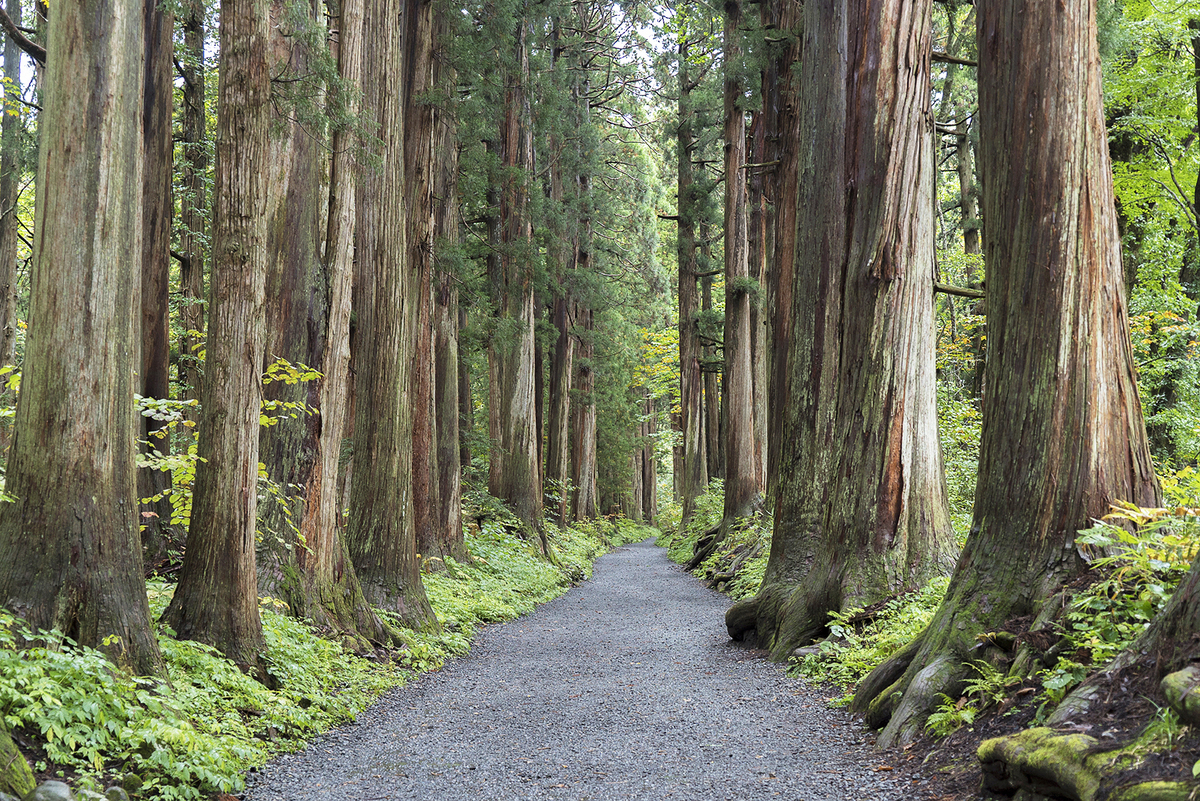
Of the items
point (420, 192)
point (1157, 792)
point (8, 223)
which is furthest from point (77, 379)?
point (8, 223)

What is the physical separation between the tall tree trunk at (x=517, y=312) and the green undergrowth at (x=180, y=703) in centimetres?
1086

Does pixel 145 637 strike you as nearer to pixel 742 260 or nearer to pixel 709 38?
pixel 742 260

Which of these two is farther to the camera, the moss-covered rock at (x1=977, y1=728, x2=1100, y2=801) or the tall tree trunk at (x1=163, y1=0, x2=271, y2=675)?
the tall tree trunk at (x1=163, y1=0, x2=271, y2=675)

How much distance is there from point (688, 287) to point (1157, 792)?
20.9 m

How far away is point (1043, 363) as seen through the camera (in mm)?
4613

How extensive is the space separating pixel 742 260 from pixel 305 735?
47.7 feet

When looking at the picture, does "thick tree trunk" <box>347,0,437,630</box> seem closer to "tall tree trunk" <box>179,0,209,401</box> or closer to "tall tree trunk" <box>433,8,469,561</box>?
Result: "tall tree trunk" <box>433,8,469,561</box>

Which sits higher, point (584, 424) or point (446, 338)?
point (446, 338)

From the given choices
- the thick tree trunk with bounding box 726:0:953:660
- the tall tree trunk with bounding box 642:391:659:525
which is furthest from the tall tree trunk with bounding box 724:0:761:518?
the tall tree trunk with bounding box 642:391:659:525

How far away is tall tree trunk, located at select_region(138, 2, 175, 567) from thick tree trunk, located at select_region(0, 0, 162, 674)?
17.9 ft

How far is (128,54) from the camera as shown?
14.8ft

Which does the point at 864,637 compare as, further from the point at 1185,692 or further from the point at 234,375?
the point at 234,375

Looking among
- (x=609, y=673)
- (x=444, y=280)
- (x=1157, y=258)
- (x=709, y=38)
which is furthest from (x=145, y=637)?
(x=709, y=38)

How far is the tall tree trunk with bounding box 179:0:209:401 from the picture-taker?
1273 cm
